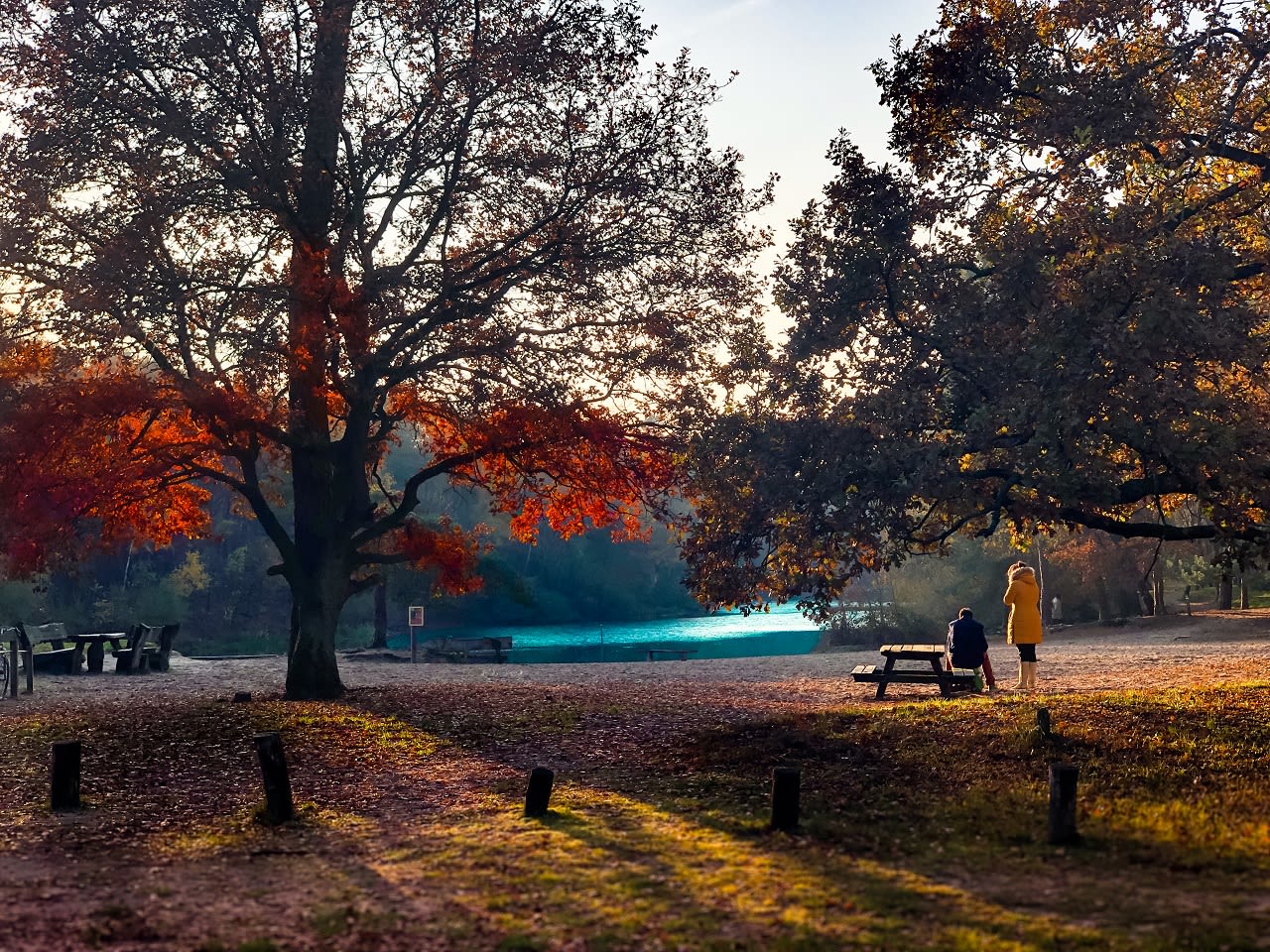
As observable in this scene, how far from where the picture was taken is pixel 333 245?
19422mm

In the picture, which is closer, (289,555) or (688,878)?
(688,878)

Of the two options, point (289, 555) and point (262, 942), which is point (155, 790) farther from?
point (289, 555)

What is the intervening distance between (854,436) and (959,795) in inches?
141

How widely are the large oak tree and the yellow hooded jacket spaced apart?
5.57 meters

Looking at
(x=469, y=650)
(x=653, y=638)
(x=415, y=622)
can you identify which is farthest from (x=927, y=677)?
(x=653, y=638)

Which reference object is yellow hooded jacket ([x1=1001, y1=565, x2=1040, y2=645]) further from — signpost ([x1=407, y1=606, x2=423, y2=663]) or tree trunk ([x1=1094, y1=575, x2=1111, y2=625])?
tree trunk ([x1=1094, y1=575, x2=1111, y2=625])

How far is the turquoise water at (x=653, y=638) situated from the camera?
170ft

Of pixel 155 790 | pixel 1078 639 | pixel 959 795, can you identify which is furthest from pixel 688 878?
pixel 1078 639

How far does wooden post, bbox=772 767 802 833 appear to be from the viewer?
955cm

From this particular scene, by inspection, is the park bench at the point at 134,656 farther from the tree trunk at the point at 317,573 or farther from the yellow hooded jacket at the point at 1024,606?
the yellow hooded jacket at the point at 1024,606

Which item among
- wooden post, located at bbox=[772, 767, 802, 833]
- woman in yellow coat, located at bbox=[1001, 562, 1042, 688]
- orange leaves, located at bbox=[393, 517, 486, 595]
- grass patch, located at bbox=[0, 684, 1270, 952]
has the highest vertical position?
orange leaves, located at bbox=[393, 517, 486, 595]

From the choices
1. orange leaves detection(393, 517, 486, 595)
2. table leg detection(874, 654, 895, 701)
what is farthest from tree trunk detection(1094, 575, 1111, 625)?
orange leaves detection(393, 517, 486, 595)

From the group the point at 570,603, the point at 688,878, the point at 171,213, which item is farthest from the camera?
the point at 570,603

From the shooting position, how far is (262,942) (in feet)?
22.9
